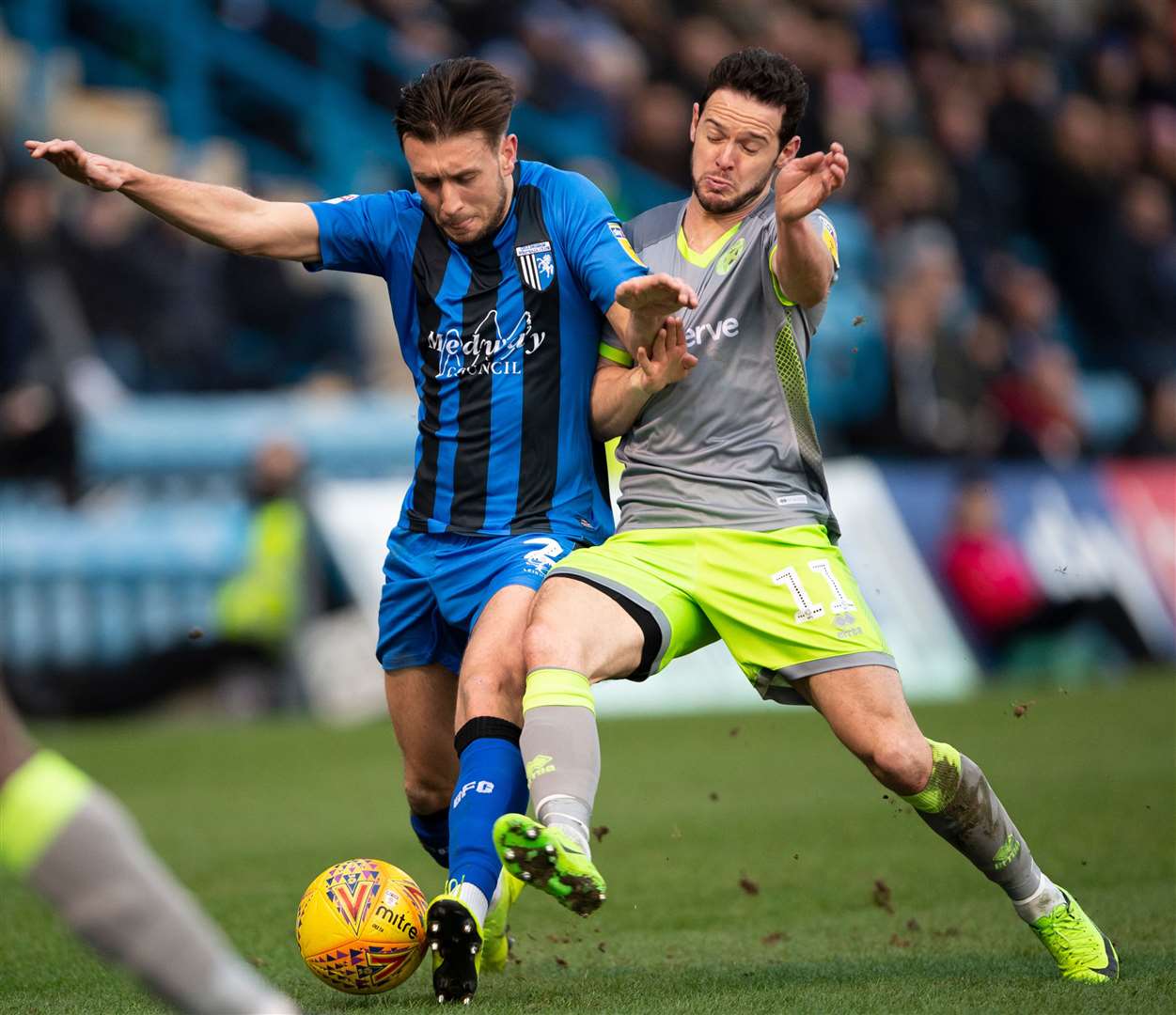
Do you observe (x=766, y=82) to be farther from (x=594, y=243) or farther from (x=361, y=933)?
(x=361, y=933)

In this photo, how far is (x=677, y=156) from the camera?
1716cm

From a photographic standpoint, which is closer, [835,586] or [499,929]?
[835,586]

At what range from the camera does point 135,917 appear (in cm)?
304

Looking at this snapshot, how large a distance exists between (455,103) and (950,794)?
240 cm

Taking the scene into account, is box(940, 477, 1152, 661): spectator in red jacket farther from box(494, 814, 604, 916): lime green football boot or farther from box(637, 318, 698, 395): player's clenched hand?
box(494, 814, 604, 916): lime green football boot

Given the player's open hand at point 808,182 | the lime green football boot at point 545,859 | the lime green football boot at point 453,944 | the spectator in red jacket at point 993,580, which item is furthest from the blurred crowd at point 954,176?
the lime green football boot at point 545,859

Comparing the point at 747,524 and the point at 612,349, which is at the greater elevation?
the point at 612,349

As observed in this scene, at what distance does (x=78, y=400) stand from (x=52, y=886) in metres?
9.80

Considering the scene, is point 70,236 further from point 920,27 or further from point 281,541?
point 920,27

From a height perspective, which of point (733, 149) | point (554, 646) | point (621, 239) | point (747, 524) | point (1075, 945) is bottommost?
point (1075, 945)

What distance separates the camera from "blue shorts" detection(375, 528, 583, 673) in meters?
5.23

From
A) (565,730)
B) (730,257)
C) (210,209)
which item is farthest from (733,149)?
(565,730)

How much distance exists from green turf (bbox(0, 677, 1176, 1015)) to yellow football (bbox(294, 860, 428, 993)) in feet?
0.30

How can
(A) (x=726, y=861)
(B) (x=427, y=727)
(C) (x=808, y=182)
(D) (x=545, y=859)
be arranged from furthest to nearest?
(A) (x=726, y=861), (B) (x=427, y=727), (C) (x=808, y=182), (D) (x=545, y=859)
